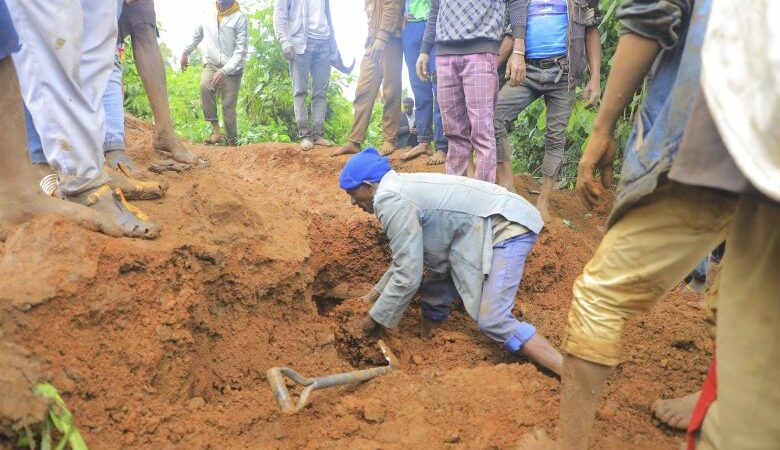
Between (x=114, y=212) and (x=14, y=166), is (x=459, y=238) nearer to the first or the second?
(x=114, y=212)

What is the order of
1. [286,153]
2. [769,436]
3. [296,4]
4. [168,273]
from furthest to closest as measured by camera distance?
[286,153], [296,4], [168,273], [769,436]

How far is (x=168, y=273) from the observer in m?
2.35

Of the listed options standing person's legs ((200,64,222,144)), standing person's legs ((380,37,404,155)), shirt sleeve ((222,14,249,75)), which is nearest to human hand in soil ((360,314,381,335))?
standing person's legs ((380,37,404,155))

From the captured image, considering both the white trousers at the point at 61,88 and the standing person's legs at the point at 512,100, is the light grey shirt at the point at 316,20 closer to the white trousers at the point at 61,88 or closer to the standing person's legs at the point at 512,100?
the standing person's legs at the point at 512,100

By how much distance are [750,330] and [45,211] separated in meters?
2.29

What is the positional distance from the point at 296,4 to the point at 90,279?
477 cm

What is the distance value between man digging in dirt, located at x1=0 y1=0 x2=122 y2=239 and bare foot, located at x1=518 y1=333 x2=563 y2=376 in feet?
6.71

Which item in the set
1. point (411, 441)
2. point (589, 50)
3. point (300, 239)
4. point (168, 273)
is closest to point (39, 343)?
point (168, 273)

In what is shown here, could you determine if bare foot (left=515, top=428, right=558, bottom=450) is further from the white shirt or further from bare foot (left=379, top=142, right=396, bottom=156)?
bare foot (left=379, top=142, right=396, bottom=156)

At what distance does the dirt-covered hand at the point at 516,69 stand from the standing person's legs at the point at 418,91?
1.34 metres

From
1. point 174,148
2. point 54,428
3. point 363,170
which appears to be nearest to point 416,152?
point 174,148

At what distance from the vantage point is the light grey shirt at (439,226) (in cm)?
293

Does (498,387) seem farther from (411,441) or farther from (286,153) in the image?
(286,153)

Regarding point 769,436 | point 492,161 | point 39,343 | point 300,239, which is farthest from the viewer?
point 492,161
